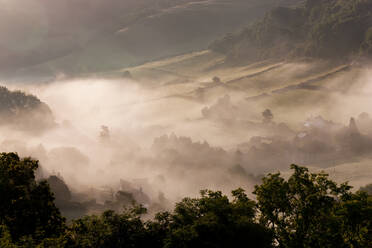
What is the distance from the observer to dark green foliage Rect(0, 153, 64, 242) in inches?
2517

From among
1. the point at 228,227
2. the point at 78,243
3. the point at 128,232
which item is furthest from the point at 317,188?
the point at 78,243

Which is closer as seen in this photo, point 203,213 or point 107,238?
point 107,238

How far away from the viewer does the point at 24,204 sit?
65438mm

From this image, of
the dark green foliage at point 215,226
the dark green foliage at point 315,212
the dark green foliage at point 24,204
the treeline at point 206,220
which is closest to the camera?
the dark green foliage at point 215,226

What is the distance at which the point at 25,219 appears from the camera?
64.9 meters

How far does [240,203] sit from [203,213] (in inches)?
269

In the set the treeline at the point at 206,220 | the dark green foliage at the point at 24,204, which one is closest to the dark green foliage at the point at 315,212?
the treeline at the point at 206,220

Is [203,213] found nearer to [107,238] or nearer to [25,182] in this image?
[107,238]

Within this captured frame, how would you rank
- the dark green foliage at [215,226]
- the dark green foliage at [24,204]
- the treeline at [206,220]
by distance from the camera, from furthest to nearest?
the dark green foliage at [24,204], the treeline at [206,220], the dark green foliage at [215,226]

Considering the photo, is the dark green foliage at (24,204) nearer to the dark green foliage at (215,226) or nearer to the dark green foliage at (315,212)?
the dark green foliage at (215,226)

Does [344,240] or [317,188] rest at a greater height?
[317,188]

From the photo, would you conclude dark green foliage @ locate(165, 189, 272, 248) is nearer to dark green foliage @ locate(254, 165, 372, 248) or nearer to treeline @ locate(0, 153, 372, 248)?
treeline @ locate(0, 153, 372, 248)

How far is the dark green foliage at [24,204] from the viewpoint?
63.9 meters

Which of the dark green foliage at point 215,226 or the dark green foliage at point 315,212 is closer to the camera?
the dark green foliage at point 215,226
